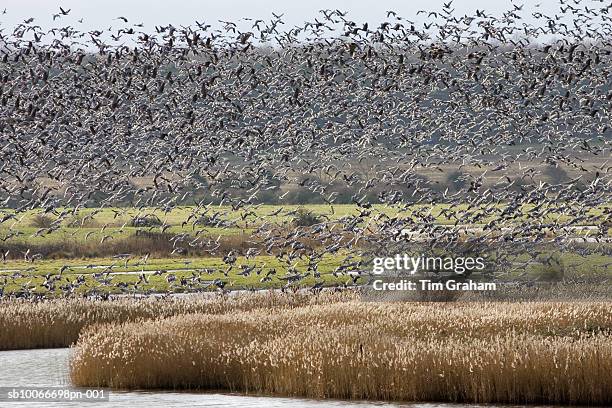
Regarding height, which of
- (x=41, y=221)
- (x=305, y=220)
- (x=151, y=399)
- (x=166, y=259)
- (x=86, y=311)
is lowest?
(x=151, y=399)

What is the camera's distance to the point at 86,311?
49.5 metres

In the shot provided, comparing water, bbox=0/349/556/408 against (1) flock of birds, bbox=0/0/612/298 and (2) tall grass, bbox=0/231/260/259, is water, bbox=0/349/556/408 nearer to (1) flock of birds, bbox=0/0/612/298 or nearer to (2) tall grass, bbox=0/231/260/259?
(1) flock of birds, bbox=0/0/612/298

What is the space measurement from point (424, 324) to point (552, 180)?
146536 mm

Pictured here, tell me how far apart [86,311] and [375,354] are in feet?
63.9

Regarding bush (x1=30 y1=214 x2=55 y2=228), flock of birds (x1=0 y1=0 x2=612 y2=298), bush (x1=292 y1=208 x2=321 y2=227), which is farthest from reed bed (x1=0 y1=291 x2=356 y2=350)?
bush (x1=30 y1=214 x2=55 y2=228)

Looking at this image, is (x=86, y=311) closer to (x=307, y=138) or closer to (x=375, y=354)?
(x=375, y=354)

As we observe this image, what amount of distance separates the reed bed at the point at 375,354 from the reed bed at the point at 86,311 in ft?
19.7

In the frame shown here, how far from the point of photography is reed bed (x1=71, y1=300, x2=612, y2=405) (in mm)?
30781

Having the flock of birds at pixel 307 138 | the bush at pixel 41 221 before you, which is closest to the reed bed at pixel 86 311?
the flock of birds at pixel 307 138

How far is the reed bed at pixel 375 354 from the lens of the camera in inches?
1212

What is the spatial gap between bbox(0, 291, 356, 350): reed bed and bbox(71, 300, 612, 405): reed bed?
19.7 feet

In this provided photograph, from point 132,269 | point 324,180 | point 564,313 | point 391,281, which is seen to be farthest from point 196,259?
point 324,180

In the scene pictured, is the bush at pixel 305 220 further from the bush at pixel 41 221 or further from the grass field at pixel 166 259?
the bush at pixel 41 221

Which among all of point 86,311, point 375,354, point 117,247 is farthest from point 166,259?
point 375,354
